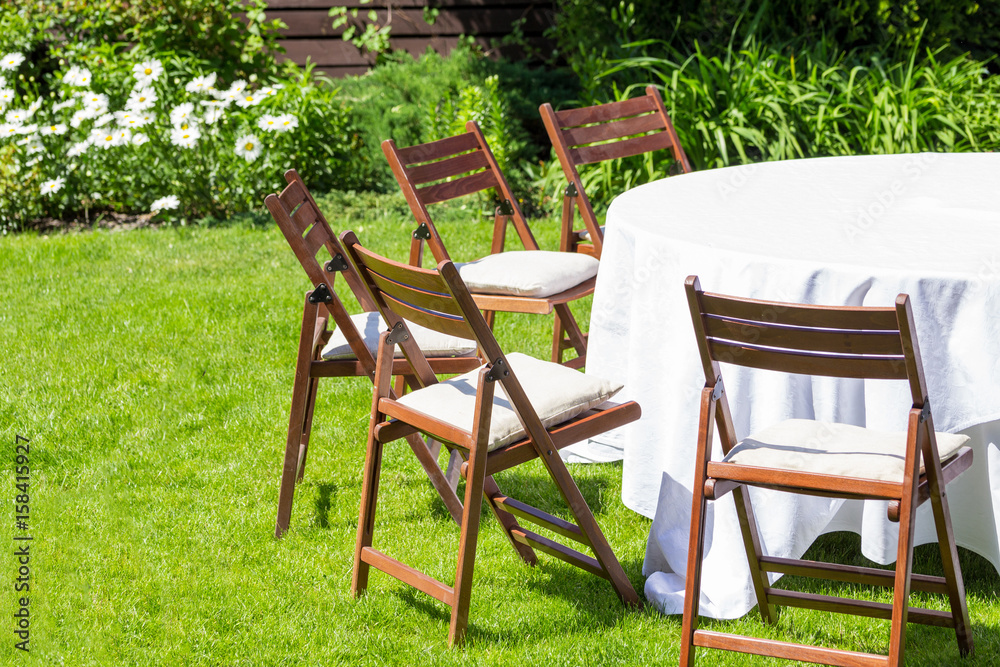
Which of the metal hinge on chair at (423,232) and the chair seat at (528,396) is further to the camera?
the metal hinge on chair at (423,232)

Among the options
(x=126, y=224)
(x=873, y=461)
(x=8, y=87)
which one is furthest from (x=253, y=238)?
(x=873, y=461)

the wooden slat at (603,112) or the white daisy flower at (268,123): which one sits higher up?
the wooden slat at (603,112)

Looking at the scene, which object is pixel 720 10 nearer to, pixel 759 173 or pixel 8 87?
pixel 759 173

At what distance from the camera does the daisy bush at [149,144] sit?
22.4ft

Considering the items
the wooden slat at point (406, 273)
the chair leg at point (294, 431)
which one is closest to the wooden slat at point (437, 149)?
the chair leg at point (294, 431)

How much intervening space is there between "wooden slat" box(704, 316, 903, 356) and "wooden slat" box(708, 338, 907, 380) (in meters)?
0.03

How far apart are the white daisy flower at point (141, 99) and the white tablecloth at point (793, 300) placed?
15.8ft

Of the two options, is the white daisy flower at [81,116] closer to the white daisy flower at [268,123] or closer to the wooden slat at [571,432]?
the white daisy flower at [268,123]

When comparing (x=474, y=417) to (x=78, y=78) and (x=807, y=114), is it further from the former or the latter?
(x=78, y=78)

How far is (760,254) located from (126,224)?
580cm

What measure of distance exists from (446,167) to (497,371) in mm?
1851

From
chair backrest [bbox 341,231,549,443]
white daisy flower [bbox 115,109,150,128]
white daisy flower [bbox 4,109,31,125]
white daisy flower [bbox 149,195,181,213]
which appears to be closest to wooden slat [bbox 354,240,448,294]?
chair backrest [bbox 341,231,549,443]

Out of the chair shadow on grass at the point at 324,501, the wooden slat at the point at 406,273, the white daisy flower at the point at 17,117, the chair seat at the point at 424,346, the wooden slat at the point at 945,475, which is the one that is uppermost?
the wooden slat at the point at 406,273

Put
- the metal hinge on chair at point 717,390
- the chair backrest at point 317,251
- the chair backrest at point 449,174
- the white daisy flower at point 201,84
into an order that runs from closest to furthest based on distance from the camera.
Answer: the metal hinge on chair at point 717,390 < the chair backrest at point 317,251 < the chair backrest at point 449,174 < the white daisy flower at point 201,84
